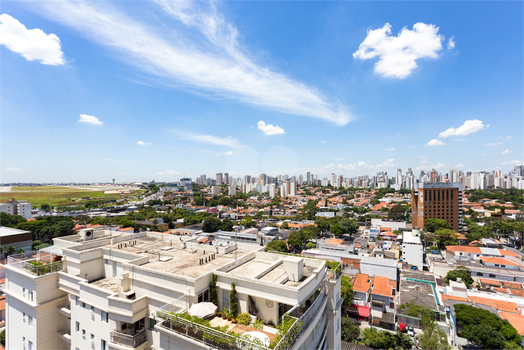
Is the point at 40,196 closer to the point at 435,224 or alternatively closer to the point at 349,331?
the point at 349,331

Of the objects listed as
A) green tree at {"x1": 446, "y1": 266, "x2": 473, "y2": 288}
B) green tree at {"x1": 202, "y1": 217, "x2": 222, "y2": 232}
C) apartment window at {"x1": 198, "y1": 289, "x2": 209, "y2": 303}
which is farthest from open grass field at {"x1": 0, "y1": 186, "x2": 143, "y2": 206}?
green tree at {"x1": 446, "y1": 266, "x2": 473, "y2": 288}

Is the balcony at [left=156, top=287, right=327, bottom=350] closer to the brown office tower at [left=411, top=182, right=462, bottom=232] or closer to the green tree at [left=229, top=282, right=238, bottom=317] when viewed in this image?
the green tree at [left=229, top=282, right=238, bottom=317]

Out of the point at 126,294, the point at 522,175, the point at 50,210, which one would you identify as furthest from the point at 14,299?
the point at 522,175

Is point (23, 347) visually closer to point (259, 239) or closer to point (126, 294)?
point (126, 294)

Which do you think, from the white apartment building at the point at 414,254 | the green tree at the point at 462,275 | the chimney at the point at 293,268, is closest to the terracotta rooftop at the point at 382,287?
the green tree at the point at 462,275

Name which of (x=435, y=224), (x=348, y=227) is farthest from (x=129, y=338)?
(x=435, y=224)

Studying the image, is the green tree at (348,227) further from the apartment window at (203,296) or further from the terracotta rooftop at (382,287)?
the apartment window at (203,296)
